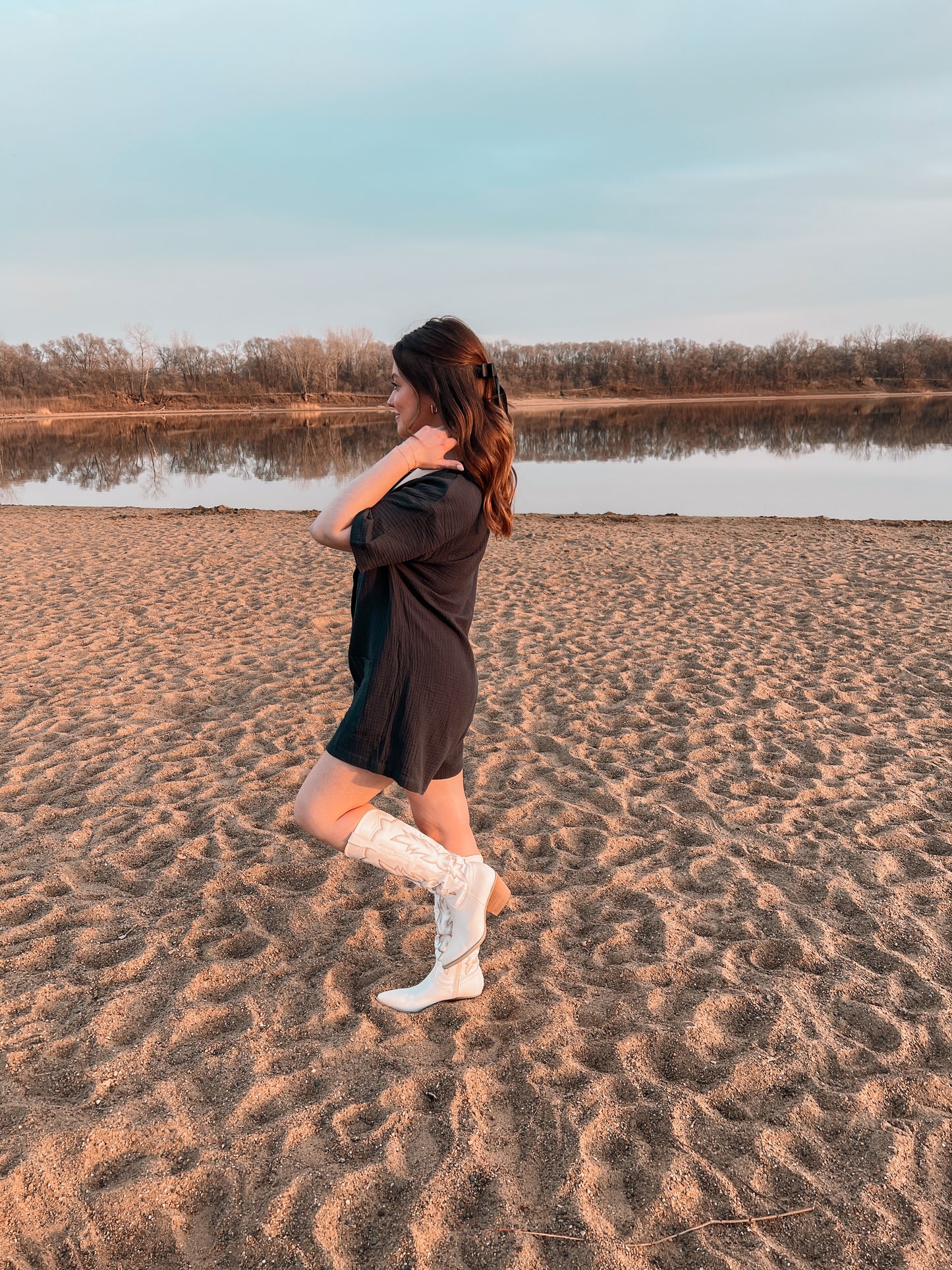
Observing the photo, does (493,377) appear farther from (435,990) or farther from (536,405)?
(536,405)

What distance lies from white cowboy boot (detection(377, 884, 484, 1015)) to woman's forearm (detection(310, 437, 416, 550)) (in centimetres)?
115

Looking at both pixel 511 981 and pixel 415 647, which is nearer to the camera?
pixel 415 647

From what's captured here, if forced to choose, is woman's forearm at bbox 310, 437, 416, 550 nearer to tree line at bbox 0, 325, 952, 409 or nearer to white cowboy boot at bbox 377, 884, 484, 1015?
white cowboy boot at bbox 377, 884, 484, 1015

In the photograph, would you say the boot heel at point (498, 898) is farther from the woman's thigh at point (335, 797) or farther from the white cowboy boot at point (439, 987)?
the woman's thigh at point (335, 797)

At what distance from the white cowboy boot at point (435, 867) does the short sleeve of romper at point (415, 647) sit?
0.18 meters

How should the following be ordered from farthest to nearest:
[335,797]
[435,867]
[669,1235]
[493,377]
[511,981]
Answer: [511,981] < [435,867] < [335,797] < [493,377] < [669,1235]

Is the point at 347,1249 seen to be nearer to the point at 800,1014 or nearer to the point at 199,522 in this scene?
the point at 800,1014

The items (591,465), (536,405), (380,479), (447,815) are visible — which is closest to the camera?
(380,479)

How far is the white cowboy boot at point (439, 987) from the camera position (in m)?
2.73

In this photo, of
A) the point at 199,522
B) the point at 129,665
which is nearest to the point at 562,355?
the point at 199,522

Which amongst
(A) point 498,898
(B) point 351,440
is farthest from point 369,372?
(A) point 498,898

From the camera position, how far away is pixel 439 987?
9.04ft

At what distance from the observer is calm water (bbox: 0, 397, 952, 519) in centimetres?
1908

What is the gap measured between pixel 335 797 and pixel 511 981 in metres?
1.06
